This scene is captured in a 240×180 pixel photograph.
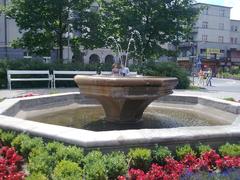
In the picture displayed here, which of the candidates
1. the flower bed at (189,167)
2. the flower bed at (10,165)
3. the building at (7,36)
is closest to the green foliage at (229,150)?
the flower bed at (189,167)

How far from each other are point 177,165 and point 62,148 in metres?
1.69

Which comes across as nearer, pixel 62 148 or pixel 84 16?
pixel 62 148

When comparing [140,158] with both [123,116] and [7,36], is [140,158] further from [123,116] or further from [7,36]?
[7,36]

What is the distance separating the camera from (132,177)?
5594 millimetres

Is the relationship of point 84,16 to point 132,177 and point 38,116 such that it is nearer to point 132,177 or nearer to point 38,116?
point 38,116

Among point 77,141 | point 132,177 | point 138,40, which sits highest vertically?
point 138,40

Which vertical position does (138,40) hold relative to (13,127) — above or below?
above

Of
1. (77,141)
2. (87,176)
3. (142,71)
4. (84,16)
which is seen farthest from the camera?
(84,16)

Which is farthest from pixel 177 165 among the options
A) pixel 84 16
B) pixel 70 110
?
Answer: pixel 84 16

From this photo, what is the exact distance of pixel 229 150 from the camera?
259 inches

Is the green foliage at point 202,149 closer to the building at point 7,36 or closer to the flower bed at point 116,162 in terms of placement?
the flower bed at point 116,162

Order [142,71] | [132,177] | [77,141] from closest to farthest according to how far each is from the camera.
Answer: [132,177], [77,141], [142,71]

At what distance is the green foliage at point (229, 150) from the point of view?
648 cm

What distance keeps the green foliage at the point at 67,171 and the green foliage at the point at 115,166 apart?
0.40 meters
